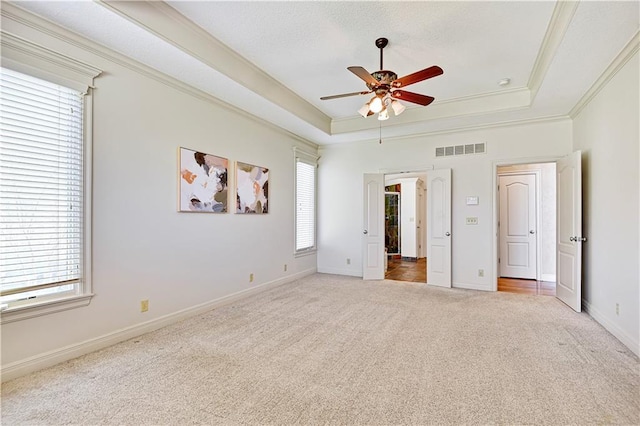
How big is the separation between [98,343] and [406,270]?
5.88 metres

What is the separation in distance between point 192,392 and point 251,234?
279 centimetres

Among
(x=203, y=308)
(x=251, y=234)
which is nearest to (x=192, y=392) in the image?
(x=203, y=308)

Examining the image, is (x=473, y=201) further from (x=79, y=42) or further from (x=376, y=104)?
(x=79, y=42)

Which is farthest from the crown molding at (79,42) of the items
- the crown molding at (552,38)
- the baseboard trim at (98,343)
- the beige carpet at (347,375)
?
the crown molding at (552,38)

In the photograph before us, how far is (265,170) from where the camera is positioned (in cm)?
505

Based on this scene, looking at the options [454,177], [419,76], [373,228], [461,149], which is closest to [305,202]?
[373,228]

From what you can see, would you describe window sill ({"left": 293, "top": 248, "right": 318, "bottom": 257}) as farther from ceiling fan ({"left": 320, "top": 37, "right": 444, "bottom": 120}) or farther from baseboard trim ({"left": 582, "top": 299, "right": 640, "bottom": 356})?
baseboard trim ({"left": 582, "top": 299, "right": 640, "bottom": 356})

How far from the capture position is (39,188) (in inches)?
97.2

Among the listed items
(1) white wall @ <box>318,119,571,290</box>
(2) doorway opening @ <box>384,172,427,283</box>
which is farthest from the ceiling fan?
(2) doorway opening @ <box>384,172,427,283</box>

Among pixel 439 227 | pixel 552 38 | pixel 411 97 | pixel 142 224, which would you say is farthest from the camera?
pixel 439 227

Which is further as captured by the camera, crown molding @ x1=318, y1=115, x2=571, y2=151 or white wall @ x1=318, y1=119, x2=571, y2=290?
white wall @ x1=318, y1=119, x2=571, y2=290

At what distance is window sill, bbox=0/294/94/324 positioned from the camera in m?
2.28

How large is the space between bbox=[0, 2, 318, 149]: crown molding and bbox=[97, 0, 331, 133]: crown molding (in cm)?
56

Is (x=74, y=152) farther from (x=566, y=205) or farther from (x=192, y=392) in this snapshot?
(x=566, y=205)
